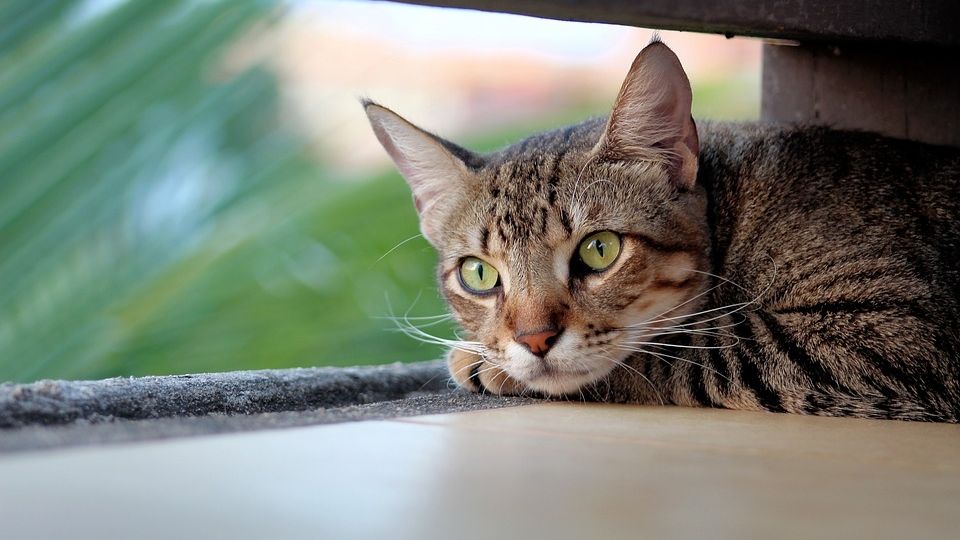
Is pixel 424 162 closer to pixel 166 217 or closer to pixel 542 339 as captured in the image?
pixel 542 339

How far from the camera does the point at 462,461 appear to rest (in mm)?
1483

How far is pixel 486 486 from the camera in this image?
4.28 ft

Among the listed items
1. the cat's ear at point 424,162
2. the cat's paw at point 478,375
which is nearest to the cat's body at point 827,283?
the cat's paw at point 478,375

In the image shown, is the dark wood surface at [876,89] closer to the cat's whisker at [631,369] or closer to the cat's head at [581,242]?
the cat's head at [581,242]

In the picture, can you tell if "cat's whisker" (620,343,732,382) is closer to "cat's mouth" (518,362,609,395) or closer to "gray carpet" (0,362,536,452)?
"cat's mouth" (518,362,609,395)

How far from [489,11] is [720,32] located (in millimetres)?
669

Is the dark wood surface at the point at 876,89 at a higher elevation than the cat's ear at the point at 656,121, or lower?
higher

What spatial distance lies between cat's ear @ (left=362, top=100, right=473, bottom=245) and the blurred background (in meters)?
0.12

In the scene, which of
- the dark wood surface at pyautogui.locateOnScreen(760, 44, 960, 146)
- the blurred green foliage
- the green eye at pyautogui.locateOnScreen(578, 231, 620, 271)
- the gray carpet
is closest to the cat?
the green eye at pyautogui.locateOnScreen(578, 231, 620, 271)

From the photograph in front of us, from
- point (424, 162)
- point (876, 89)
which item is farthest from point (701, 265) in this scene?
point (876, 89)

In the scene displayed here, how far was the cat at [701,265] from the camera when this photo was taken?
2.25 metres

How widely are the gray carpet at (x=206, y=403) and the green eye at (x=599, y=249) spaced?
1.18ft

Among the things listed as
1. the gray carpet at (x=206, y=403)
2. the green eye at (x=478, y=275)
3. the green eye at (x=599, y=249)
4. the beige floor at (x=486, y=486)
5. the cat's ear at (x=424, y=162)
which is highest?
the cat's ear at (x=424, y=162)

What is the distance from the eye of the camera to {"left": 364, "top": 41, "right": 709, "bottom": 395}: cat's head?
7.47ft
